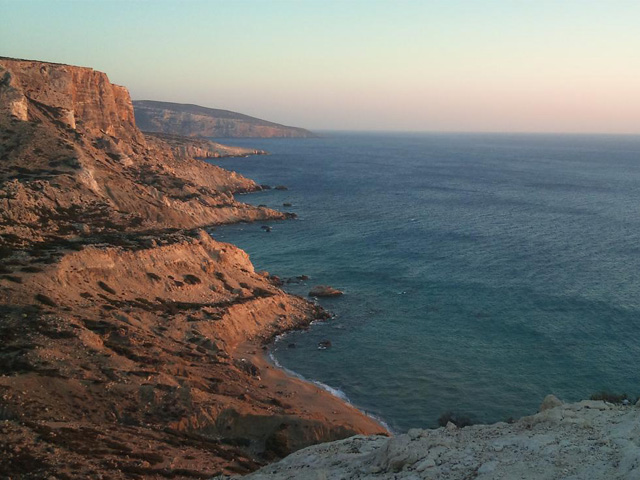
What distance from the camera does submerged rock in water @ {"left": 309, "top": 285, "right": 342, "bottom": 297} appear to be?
68.6 m

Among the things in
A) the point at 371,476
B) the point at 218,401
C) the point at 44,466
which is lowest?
the point at 218,401

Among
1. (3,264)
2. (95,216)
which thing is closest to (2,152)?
(95,216)

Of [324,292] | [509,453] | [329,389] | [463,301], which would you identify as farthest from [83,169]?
[509,453]

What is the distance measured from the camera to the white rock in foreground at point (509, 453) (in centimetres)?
1844

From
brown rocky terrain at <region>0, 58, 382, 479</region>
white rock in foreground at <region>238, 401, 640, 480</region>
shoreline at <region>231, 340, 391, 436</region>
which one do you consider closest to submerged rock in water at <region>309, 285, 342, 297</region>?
brown rocky terrain at <region>0, 58, 382, 479</region>

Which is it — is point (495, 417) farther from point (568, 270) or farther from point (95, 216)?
point (95, 216)

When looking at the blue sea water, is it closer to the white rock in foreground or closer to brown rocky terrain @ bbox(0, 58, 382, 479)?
brown rocky terrain @ bbox(0, 58, 382, 479)

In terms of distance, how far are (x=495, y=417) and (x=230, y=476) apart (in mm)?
24714

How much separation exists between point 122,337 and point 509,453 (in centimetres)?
3037

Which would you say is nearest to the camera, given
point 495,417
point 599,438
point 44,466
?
point 599,438

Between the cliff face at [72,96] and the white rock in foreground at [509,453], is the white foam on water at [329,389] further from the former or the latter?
the cliff face at [72,96]

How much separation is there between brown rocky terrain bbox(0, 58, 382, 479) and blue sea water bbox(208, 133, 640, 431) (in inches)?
247

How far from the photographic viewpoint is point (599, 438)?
2031 cm

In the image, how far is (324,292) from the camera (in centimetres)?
6862
